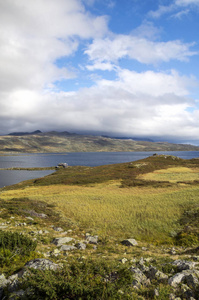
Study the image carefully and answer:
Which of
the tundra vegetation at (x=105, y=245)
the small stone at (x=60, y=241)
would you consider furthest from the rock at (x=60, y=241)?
the tundra vegetation at (x=105, y=245)

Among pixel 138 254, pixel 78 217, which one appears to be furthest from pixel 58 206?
pixel 138 254

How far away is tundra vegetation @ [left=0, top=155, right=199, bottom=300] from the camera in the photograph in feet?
21.9

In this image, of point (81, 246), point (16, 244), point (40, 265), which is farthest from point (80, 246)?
point (40, 265)

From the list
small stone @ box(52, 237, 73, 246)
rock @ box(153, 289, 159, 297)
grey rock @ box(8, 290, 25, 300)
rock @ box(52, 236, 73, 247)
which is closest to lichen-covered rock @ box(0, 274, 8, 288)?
grey rock @ box(8, 290, 25, 300)

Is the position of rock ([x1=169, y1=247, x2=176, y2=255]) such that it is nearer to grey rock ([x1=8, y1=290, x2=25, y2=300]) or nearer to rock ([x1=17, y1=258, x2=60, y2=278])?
rock ([x1=17, y1=258, x2=60, y2=278])

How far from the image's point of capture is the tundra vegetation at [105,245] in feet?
21.9

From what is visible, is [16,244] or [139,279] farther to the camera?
[16,244]

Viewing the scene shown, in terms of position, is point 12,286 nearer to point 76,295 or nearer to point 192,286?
point 76,295

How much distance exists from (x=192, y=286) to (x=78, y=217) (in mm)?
18150

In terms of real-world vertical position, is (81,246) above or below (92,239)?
above

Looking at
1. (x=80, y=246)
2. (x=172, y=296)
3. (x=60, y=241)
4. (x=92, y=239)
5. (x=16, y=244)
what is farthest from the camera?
(x=92, y=239)

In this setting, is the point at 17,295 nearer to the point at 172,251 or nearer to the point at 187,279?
the point at 187,279

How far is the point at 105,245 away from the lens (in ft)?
50.2

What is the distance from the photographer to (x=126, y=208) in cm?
2745
